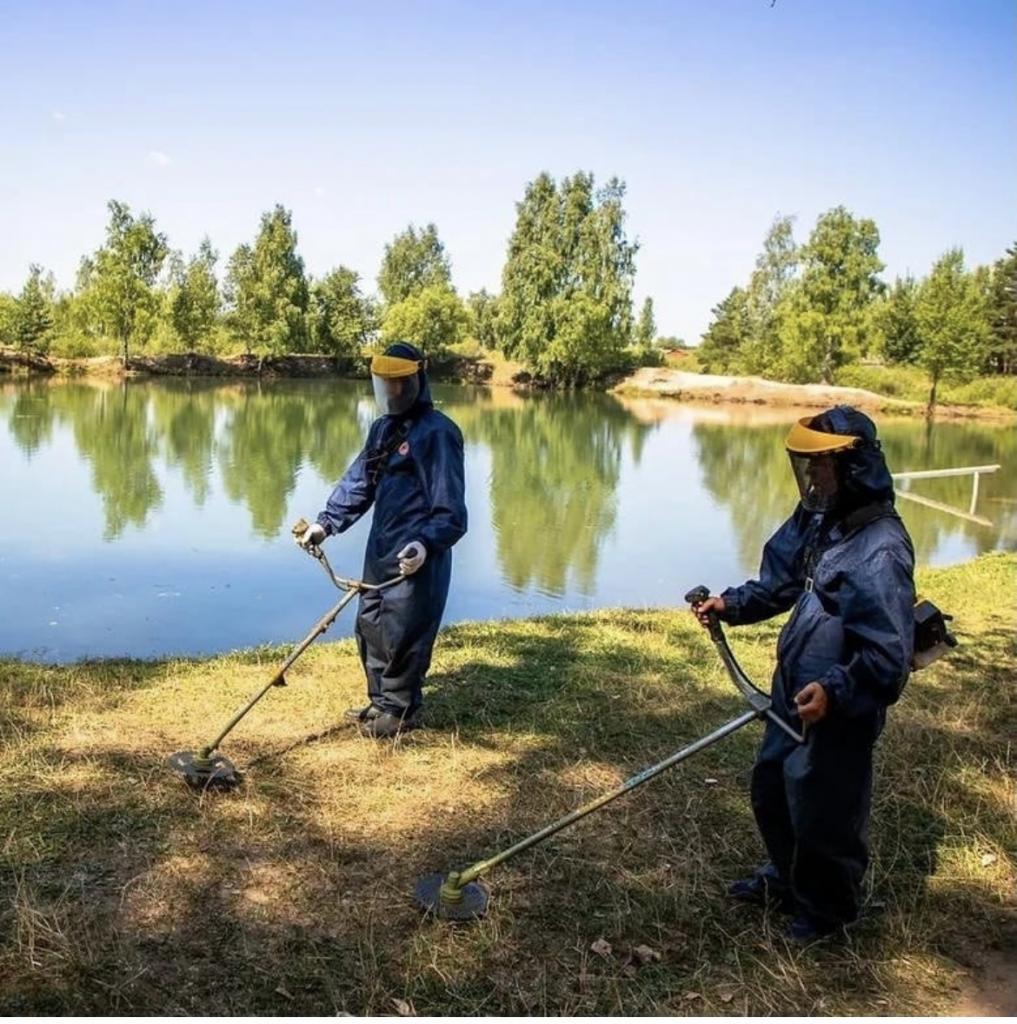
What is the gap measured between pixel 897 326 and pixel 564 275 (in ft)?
57.7

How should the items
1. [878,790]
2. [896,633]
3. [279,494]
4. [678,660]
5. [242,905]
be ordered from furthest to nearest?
1. [279,494]
2. [678,660]
3. [878,790]
4. [242,905]
5. [896,633]

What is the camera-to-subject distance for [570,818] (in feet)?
9.78

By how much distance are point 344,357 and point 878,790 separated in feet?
176

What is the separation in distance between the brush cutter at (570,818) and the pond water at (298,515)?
544 cm

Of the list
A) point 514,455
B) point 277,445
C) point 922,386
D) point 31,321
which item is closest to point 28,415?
point 277,445

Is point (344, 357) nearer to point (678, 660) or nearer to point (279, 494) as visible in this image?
point (279, 494)

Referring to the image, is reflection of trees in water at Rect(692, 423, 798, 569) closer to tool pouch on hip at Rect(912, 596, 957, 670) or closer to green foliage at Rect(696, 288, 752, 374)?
tool pouch on hip at Rect(912, 596, 957, 670)

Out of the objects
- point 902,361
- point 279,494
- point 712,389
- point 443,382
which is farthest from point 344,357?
point 279,494

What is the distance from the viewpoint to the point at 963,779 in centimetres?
431

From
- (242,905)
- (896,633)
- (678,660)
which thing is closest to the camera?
(896,633)

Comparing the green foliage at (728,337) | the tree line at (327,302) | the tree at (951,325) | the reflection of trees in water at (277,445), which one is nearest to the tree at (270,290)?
the tree line at (327,302)

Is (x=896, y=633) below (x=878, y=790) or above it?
above

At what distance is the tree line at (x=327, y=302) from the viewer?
4694 cm

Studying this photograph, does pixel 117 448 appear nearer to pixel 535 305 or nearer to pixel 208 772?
pixel 208 772
